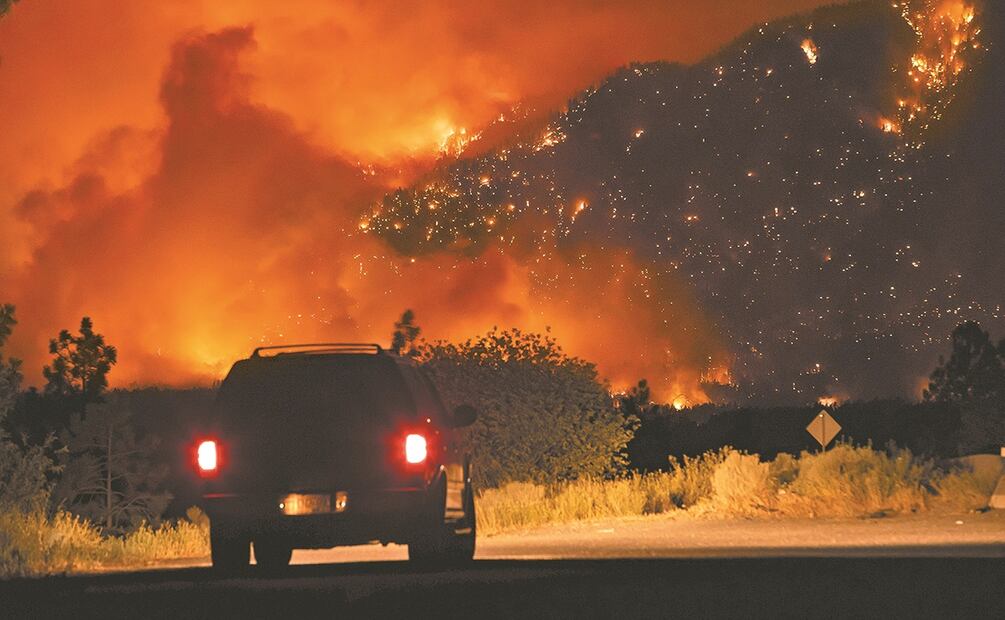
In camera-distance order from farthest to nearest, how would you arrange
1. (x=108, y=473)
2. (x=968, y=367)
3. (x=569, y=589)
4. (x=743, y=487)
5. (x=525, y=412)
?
(x=968, y=367)
(x=108, y=473)
(x=525, y=412)
(x=743, y=487)
(x=569, y=589)

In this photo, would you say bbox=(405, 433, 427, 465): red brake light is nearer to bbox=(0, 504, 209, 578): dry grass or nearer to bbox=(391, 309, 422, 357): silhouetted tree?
bbox=(0, 504, 209, 578): dry grass

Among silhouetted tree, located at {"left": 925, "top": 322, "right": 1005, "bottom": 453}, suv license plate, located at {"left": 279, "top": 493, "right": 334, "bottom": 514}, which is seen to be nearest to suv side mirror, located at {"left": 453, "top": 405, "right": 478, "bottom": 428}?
suv license plate, located at {"left": 279, "top": 493, "right": 334, "bottom": 514}

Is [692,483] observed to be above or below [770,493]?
above

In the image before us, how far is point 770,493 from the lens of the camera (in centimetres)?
3909

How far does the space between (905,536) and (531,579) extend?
13.7 meters

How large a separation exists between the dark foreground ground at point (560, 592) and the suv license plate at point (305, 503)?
64cm

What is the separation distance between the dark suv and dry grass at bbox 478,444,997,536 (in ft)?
53.1

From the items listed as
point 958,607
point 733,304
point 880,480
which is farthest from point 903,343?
point 958,607

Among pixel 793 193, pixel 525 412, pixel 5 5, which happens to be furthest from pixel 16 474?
pixel 793 193

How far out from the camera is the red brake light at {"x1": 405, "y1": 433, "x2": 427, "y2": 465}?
19.5m

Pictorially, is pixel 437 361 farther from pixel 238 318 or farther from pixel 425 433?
pixel 238 318

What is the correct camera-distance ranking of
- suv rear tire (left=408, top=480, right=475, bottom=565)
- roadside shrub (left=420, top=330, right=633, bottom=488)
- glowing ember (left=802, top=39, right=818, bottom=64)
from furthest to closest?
glowing ember (left=802, top=39, right=818, bottom=64) < roadside shrub (left=420, top=330, right=633, bottom=488) < suv rear tire (left=408, top=480, right=475, bottom=565)

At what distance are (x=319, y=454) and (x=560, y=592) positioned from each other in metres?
3.19

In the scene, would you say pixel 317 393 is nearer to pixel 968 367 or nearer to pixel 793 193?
pixel 968 367
